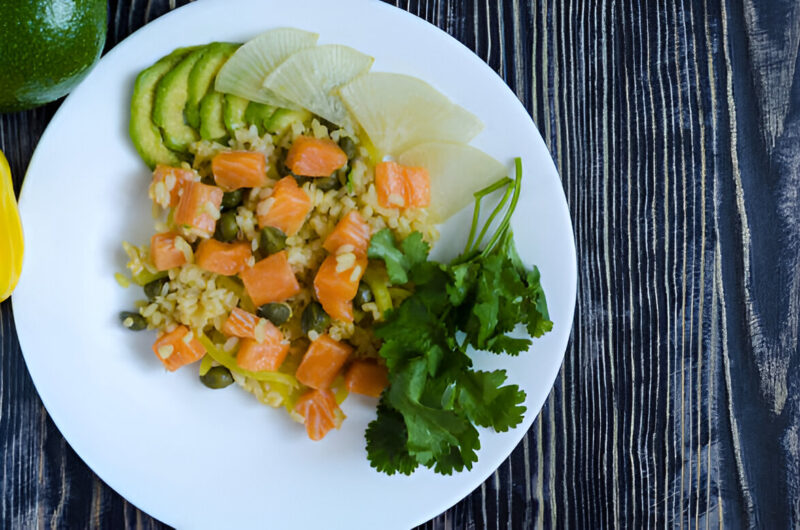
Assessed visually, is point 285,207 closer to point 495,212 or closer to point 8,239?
point 495,212

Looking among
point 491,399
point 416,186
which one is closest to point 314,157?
point 416,186

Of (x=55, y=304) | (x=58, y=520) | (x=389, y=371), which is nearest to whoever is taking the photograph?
(x=389, y=371)

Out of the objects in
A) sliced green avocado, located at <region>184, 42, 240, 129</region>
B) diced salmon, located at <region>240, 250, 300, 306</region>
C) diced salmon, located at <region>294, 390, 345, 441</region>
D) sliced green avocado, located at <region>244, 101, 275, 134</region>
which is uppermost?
sliced green avocado, located at <region>184, 42, 240, 129</region>

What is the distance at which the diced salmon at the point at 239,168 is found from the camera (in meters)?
2.35

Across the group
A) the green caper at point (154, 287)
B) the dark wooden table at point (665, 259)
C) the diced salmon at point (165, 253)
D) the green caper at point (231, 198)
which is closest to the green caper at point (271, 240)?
the green caper at point (231, 198)

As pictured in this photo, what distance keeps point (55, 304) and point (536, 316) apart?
1735 mm

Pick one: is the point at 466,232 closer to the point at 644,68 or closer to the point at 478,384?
the point at 478,384

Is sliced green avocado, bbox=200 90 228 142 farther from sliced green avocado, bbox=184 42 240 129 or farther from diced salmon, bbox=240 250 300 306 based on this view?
diced salmon, bbox=240 250 300 306

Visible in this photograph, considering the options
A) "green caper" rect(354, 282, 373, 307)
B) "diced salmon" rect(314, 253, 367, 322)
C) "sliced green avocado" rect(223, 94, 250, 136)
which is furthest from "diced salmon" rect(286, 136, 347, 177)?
"green caper" rect(354, 282, 373, 307)

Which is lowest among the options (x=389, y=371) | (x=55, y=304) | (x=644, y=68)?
(x=55, y=304)


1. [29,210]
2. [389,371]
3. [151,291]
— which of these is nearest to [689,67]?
[389,371]

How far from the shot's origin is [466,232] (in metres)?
2.51

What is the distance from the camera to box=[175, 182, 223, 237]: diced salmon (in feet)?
7.67

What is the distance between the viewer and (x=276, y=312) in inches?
94.0
